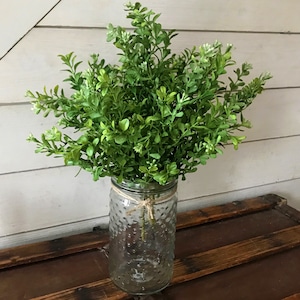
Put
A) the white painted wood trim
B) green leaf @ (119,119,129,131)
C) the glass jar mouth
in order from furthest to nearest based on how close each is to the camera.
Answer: the white painted wood trim, the glass jar mouth, green leaf @ (119,119,129,131)

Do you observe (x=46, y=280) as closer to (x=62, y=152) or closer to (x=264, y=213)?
(x=62, y=152)

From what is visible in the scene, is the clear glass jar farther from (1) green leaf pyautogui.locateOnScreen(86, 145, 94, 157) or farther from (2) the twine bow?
(1) green leaf pyautogui.locateOnScreen(86, 145, 94, 157)

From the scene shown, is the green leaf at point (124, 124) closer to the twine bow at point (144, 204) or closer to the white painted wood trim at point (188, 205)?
the twine bow at point (144, 204)

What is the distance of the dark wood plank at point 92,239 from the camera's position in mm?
883

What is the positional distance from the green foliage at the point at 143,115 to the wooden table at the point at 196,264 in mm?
243

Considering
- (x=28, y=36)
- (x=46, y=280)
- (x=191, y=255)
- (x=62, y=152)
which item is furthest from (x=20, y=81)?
(x=191, y=255)

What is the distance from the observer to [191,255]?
3.06 ft

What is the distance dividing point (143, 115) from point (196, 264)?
357 mm

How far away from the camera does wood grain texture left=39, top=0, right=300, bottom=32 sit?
843 millimetres

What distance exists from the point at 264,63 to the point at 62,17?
0.50 meters

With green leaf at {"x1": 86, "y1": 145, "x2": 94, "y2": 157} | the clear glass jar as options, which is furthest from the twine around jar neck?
green leaf at {"x1": 86, "y1": 145, "x2": 94, "y2": 157}

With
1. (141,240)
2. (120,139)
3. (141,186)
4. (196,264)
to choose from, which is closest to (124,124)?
(120,139)

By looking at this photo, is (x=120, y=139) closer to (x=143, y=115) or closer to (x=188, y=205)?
(x=143, y=115)

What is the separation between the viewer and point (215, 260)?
912mm
